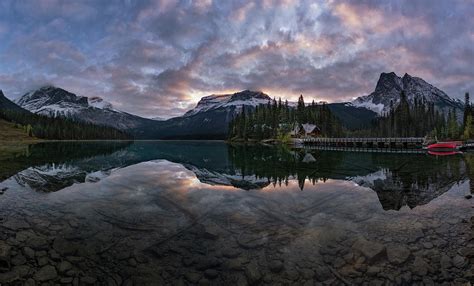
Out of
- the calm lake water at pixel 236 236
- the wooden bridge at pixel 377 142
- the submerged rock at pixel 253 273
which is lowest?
the submerged rock at pixel 253 273

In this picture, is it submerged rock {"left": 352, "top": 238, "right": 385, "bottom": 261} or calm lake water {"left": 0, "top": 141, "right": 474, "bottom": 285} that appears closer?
calm lake water {"left": 0, "top": 141, "right": 474, "bottom": 285}

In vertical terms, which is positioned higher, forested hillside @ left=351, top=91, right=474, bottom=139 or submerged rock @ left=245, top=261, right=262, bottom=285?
forested hillside @ left=351, top=91, right=474, bottom=139

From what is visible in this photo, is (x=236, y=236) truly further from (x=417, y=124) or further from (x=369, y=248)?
(x=417, y=124)

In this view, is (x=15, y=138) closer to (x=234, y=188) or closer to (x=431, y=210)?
(x=234, y=188)

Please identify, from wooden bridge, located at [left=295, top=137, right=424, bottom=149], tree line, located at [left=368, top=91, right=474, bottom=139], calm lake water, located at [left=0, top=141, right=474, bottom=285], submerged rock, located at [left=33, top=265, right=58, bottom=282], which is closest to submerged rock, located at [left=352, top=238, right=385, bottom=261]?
calm lake water, located at [left=0, top=141, right=474, bottom=285]

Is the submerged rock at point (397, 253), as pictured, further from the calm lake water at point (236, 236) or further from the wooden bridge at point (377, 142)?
the wooden bridge at point (377, 142)

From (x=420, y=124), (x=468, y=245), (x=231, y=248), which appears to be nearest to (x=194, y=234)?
(x=231, y=248)

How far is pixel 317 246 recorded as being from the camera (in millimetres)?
11750

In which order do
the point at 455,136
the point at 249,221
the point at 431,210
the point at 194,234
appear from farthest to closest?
the point at 455,136
the point at 431,210
the point at 249,221
the point at 194,234

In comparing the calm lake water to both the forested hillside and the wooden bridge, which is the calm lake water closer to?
the wooden bridge

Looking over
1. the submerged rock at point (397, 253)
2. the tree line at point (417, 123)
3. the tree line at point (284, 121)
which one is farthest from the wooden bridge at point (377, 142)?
the submerged rock at point (397, 253)

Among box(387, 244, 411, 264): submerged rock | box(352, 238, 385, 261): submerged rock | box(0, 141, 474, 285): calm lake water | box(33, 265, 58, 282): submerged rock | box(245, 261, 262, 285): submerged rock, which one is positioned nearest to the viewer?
box(33, 265, 58, 282): submerged rock

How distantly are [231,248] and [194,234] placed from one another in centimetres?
248

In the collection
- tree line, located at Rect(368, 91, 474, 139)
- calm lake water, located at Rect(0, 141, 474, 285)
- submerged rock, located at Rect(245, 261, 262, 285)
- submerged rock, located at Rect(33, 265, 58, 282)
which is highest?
tree line, located at Rect(368, 91, 474, 139)
